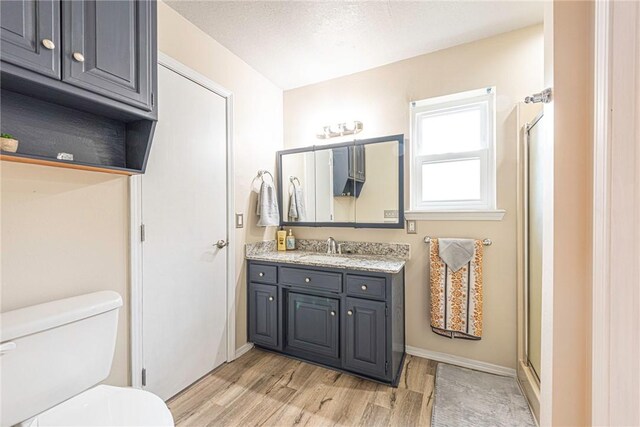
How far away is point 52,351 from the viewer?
1056mm

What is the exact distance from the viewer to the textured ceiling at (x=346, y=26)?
1707 millimetres

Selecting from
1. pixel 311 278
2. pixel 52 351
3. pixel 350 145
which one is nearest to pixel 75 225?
pixel 52 351

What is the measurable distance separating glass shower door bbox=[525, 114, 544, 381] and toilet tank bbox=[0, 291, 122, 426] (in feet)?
7.38

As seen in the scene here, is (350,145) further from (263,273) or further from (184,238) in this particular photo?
(184,238)

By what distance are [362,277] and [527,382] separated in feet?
3.92

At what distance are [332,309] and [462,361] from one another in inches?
43.0

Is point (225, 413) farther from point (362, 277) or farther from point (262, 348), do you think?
point (362, 277)

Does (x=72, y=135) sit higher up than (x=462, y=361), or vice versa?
(x=72, y=135)

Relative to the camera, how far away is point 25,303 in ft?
3.69

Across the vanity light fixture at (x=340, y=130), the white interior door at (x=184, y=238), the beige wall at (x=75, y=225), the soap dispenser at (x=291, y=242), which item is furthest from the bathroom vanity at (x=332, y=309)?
the vanity light fixture at (x=340, y=130)

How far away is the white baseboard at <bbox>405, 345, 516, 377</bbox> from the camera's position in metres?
1.97

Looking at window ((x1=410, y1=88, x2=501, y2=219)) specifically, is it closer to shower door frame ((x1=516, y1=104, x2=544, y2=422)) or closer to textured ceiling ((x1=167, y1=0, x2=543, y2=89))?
shower door frame ((x1=516, y1=104, x2=544, y2=422))

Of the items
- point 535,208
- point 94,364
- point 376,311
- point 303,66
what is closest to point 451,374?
point 376,311

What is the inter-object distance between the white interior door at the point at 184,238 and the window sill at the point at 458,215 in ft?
5.03
